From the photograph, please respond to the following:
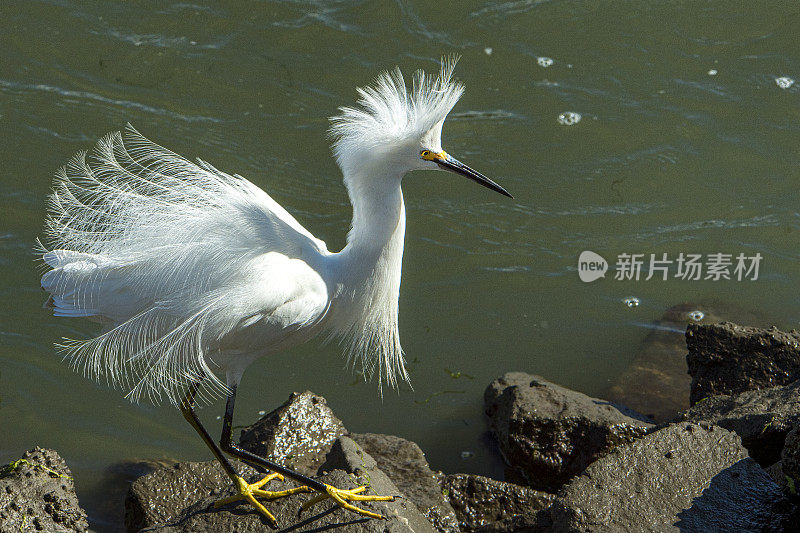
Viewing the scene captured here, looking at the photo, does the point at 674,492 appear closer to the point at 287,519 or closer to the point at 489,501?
the point at 489,501

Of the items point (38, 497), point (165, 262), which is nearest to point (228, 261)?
point (165, 262)

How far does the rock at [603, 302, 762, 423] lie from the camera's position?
17.7ft

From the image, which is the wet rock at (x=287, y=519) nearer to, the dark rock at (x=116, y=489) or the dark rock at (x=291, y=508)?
the dark rock at (x=291, y=508)

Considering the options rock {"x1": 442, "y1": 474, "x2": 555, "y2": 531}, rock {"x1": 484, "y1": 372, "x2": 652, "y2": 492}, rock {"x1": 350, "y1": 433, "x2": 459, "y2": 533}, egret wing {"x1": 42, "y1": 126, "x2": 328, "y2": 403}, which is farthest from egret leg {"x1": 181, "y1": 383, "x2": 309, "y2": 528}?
rock {"x1": 484, "y1": 372, "x2": 652, "y2": 492}

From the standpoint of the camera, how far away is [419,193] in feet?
24.1

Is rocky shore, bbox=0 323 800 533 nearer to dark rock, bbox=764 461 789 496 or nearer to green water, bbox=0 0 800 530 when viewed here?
dark rock, bbox=764 461 789 496

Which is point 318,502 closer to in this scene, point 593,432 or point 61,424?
point 593,432

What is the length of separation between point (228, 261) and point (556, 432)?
2195mm

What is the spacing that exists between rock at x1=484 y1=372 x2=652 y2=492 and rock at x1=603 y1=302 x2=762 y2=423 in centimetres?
60

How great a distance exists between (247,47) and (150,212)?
4793 millimetres

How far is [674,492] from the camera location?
127 inches

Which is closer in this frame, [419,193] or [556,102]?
[419,193]

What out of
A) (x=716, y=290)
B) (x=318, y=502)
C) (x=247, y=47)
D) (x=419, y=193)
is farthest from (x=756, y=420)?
(x=247, y=47)

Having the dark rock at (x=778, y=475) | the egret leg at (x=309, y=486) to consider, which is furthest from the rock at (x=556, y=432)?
the egret leg at (x=309, y=486)
